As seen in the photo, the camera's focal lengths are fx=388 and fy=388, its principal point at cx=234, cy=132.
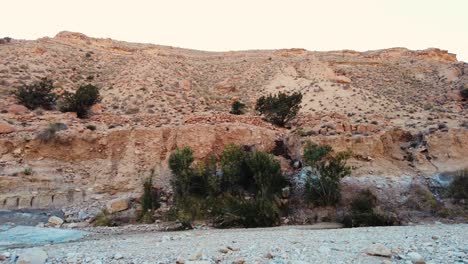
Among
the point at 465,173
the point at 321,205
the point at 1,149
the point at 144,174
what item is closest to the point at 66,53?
the point at 1,149

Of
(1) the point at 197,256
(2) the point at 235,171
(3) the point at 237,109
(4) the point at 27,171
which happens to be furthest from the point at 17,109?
(1) the point at 197,256

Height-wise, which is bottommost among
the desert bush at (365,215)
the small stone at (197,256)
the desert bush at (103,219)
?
the desert bush at (103,219)

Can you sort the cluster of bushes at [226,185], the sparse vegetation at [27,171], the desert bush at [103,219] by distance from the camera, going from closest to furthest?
the desert bush at [103,219] < the cluster of bushes at [226,185] < the sparse vegetation at [27,171]

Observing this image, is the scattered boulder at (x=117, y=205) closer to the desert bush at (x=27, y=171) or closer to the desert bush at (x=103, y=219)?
the desert bush at (x=103, y=219)

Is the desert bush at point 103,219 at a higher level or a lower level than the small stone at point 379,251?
lower

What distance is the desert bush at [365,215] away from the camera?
14891mm

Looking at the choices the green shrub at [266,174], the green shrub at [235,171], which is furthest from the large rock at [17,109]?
the green shrub at [266,174]

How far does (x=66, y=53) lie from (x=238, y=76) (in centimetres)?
1679

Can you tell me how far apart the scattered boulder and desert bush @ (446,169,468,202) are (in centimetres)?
1454

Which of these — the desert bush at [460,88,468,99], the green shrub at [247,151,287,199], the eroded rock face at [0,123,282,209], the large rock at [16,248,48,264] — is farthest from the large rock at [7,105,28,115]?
the desert bush at [460,88,468,99]

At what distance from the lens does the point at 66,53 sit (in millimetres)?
37469

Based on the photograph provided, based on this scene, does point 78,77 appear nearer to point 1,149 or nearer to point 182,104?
point 182,104

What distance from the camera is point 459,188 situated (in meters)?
17.2

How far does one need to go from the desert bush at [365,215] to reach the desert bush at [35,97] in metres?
19.5
